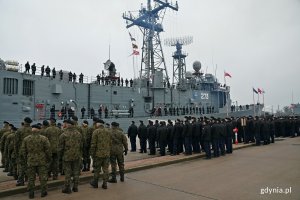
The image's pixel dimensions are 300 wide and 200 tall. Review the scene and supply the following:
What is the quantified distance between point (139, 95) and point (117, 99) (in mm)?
2717

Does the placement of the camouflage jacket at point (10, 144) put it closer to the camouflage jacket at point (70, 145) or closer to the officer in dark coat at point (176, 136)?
the camouflage jacket at point (70, 145)

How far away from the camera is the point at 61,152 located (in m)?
6.54

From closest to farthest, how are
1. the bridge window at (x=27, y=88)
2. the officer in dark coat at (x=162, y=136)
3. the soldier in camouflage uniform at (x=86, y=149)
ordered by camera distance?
1. the soldier in camouflage uniform at (x=86, y=149)
2. the officer in dark coat at (x=162, y=136)
3. the bridge window at (x=27, y=88)

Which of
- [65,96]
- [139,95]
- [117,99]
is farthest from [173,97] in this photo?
[65,96]

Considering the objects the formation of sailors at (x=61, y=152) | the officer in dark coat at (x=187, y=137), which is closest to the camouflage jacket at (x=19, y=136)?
the formation of sailors at (x=61, y=152)

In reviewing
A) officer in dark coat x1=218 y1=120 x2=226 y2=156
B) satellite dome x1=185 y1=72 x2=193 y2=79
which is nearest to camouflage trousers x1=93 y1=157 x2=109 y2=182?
officer in dark coat x1=218 y1=120 x2=226 y2=156

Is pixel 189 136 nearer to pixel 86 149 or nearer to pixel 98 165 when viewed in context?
A: pixel 86 149

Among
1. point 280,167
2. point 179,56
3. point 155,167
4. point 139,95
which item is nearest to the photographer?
point 280,167

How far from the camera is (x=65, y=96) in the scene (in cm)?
2064

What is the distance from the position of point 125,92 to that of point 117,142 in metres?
17.4

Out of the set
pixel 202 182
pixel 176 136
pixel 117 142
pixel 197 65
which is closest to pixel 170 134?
pixel 176 136

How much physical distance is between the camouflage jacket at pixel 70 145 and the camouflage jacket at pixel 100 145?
0.38m

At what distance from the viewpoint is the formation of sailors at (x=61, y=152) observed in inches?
237

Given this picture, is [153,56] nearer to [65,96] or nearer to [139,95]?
[139,95]
